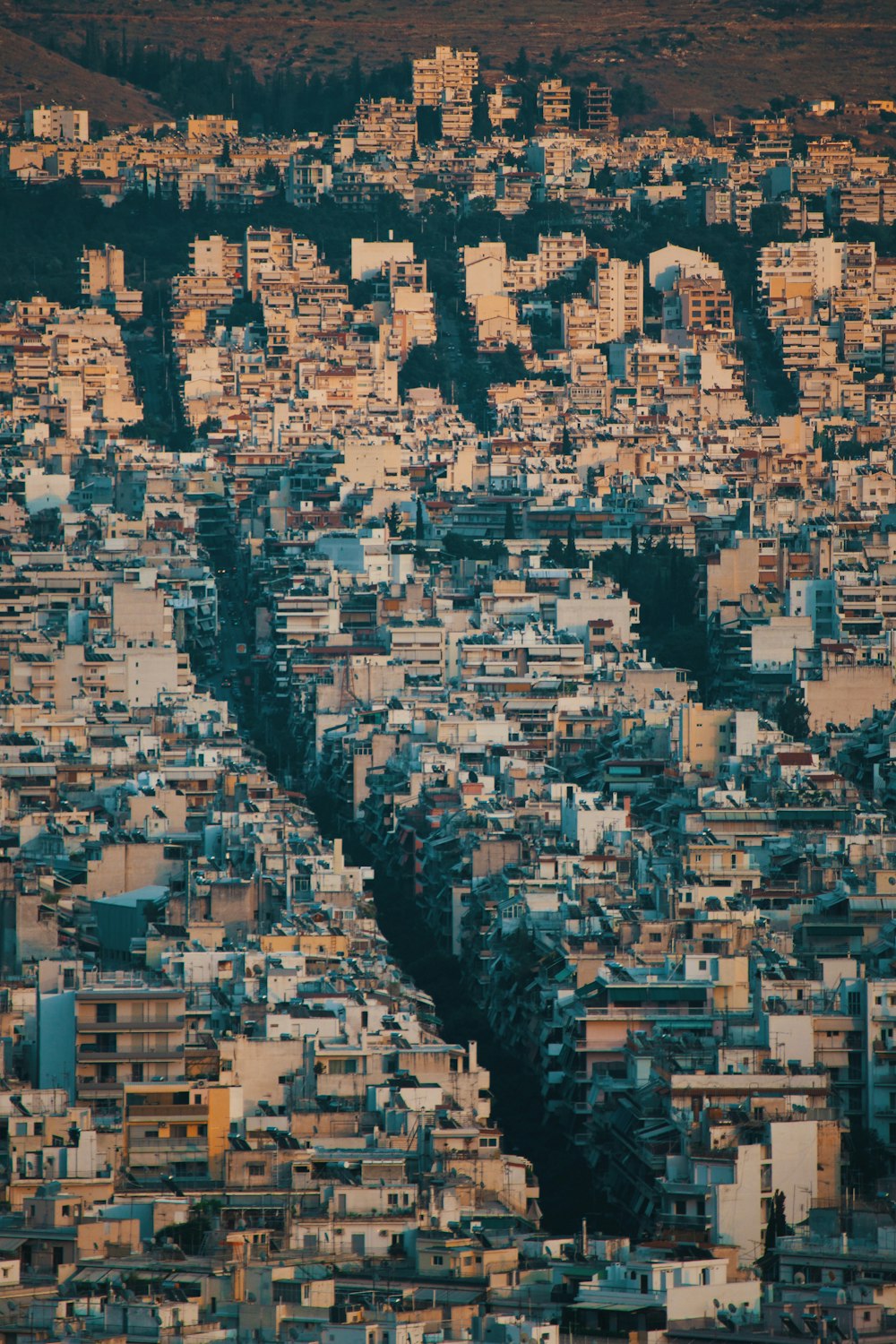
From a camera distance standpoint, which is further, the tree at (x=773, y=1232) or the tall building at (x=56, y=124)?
the tall building at (x=56, y=124)

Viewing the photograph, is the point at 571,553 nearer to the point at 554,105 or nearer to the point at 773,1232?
the point at 773,1232

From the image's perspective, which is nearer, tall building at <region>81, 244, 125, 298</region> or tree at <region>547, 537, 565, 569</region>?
tree at <region>547, 537, 565, 569</region>

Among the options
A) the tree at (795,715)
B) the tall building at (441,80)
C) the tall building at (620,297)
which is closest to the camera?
the tree at (795,715)

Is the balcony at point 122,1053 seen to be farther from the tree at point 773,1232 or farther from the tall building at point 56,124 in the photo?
the tall building at point 56,124

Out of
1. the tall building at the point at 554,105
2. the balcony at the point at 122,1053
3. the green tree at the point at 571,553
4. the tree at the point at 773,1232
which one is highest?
the tall building at the point at 554,105

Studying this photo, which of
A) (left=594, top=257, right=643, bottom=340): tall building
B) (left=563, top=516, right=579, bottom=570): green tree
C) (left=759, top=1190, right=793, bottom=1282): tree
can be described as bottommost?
(left=759, top=1190, right=793, bottom=1282): tree

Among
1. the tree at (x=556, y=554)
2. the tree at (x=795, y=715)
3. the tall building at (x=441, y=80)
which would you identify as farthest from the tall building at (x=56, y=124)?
the tree at (x=795, y=715)

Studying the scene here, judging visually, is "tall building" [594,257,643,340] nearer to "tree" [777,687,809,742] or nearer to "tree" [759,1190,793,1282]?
"tree" [777,687,809,742]

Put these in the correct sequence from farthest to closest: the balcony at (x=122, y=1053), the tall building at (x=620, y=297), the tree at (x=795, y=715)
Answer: the tall building at (x=620, y=297), the tree at (x=795, y=715), the balcony at (x=122, y=1053)

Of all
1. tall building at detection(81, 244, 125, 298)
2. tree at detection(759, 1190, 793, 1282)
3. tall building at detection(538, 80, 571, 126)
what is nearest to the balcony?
tree at detection(759, 1190, 793, 1282)
